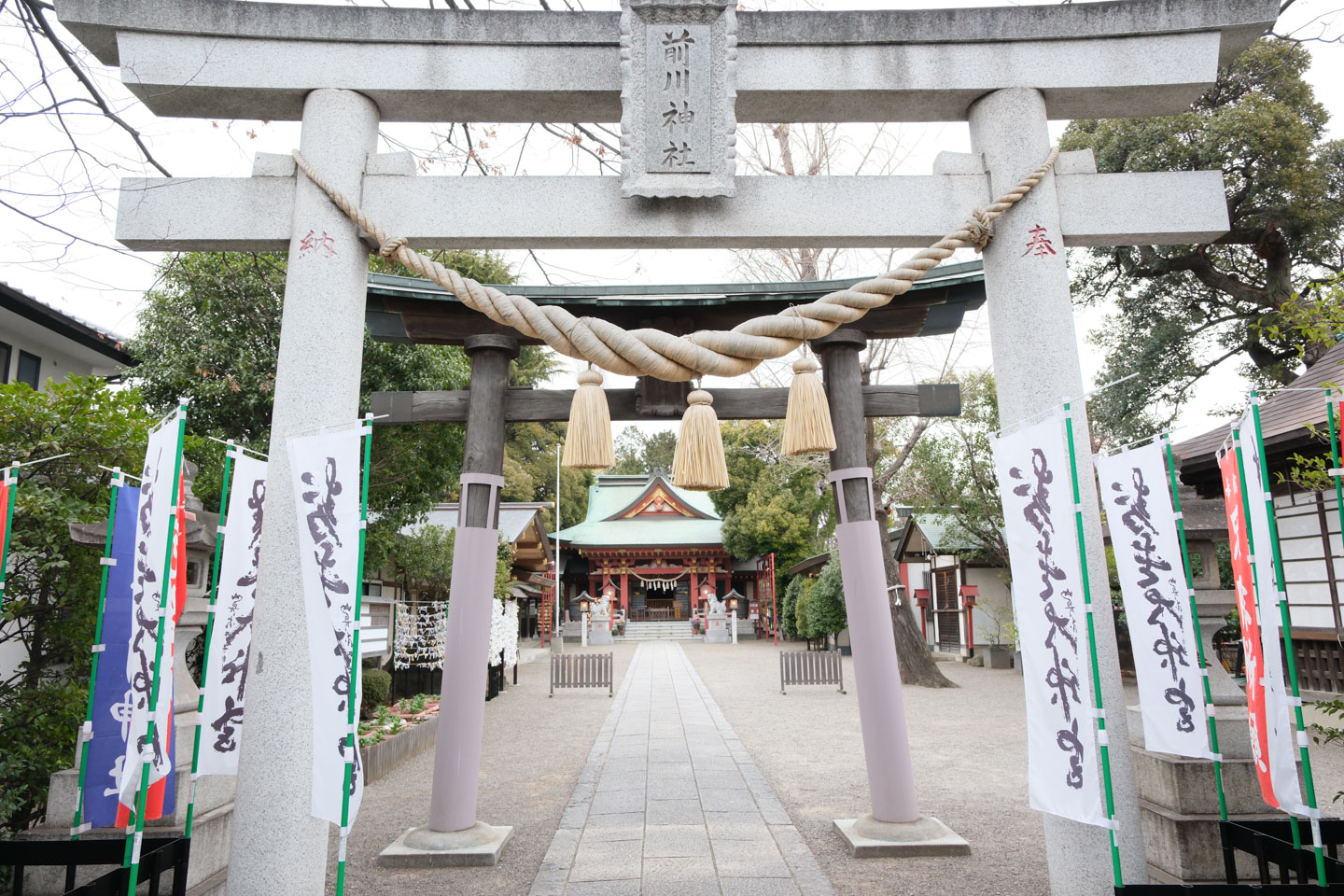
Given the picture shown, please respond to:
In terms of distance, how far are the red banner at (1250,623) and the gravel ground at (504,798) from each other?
3.56 m

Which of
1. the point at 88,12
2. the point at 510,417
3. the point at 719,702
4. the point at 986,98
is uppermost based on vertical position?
the point at 88,12

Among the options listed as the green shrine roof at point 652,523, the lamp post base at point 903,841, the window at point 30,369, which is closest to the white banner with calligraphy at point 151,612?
the lamp post base at point 903,841

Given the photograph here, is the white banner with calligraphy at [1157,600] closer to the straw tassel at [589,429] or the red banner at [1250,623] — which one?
the red banner at [1250,623]

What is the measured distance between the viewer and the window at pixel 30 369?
7.90m

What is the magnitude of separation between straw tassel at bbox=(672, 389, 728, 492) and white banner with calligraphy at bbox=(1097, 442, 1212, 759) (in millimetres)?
1912

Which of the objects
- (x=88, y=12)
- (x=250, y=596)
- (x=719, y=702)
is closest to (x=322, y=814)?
(x=250, y=596)

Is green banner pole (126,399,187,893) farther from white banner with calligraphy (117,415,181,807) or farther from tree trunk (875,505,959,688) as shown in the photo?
tree trunk (875,505,959,688)

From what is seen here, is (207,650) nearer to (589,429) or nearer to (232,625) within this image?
(232,625)

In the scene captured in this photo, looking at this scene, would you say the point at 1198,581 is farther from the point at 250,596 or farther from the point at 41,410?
the point at 41,410

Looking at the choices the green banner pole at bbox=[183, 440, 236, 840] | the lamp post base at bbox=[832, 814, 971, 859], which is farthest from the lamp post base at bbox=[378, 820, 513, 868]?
the lamp post base at bbox=[832, 814, 971, 859]

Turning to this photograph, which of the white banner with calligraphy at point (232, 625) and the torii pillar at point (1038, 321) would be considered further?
the white banner with calligraphy at point (232, 625)

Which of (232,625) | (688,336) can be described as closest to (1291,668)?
(688,336)

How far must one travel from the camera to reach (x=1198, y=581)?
503 cm

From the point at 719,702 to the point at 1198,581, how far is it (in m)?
8.07
